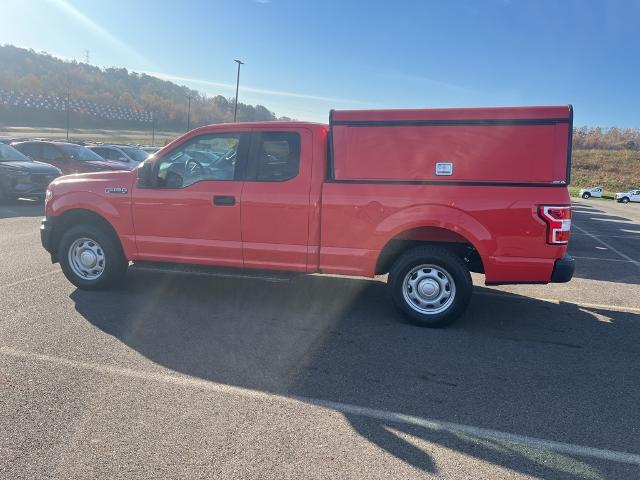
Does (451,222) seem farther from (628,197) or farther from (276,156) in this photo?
(628,197)

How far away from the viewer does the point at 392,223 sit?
4.75 meters

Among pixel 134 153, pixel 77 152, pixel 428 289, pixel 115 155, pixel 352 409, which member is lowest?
pixel 352 409

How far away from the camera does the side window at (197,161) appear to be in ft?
17.2

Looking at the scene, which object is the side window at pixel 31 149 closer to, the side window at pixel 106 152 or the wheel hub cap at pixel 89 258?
the side window at pixel 106 152

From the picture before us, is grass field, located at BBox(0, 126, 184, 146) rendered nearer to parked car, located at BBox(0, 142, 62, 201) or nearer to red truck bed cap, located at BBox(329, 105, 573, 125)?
parked car, located at BBox(0, 142, 62, 201)

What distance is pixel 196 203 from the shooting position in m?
5.20

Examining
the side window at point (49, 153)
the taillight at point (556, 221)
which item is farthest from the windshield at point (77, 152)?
the taillight at point (556, 221)

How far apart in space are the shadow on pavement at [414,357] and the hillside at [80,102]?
46.1 meters

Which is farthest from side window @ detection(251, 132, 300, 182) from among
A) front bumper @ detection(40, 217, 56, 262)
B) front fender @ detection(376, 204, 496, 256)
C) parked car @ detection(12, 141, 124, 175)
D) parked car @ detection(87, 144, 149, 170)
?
parked car @ detection(87, 144, 149, 170)

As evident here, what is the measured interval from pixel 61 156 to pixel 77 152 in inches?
20.6

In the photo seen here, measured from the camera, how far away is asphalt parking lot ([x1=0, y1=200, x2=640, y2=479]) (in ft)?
8.89

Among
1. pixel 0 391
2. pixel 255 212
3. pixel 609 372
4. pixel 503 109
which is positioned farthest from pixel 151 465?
pixel 503 109

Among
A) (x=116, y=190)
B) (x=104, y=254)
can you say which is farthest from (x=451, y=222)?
(x=104, y=254)

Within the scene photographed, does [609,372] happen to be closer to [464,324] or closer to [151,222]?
[464,324]
